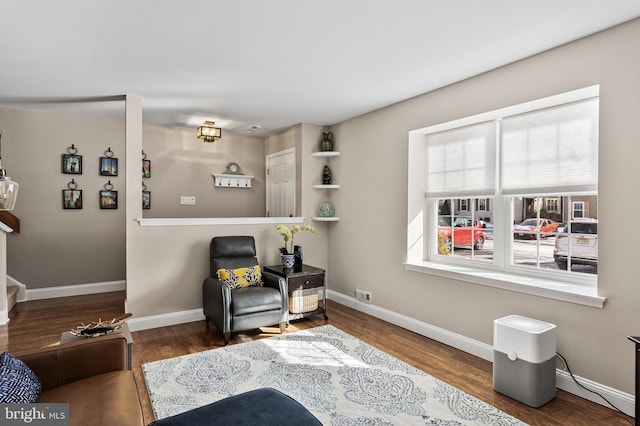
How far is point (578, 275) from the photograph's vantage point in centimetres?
285

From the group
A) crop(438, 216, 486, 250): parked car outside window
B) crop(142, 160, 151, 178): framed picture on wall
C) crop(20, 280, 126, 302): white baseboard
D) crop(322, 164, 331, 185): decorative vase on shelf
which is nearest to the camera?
crop(438, 216, 486, 250): parked car outside window

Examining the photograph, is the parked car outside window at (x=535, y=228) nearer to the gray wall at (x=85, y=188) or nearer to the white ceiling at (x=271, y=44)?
the white ceiling at (x=271, y=44)

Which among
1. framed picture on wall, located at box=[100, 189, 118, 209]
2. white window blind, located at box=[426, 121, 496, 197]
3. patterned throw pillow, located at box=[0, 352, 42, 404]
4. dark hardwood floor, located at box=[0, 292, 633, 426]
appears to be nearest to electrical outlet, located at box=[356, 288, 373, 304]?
dark hardwood floor, located at box=[0, 292, 633, 426]

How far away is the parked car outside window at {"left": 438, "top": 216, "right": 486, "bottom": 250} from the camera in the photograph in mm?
3619

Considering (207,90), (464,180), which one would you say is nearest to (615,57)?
(464,180)

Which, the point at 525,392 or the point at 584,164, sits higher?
the point at 584,164

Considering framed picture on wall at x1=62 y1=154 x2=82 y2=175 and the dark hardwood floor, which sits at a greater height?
framed picture on wall at x1=62 y1=154 x2=82 y2=175

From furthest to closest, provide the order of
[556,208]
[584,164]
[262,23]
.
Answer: [556,208] → [584,164] → [262,23]

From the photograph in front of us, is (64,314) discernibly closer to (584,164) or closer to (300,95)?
(300,95)

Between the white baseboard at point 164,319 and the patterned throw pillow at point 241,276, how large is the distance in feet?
2.46

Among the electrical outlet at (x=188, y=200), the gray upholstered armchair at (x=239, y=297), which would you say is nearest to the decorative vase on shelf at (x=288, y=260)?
the gray upholstered armchair at (x=239, y=297)

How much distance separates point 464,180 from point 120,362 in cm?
324

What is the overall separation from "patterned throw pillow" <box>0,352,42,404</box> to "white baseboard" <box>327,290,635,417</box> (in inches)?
124

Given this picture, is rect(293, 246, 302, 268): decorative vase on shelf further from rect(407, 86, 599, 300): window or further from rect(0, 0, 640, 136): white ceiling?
rect(0, 0, 640, 136): white ceiling
